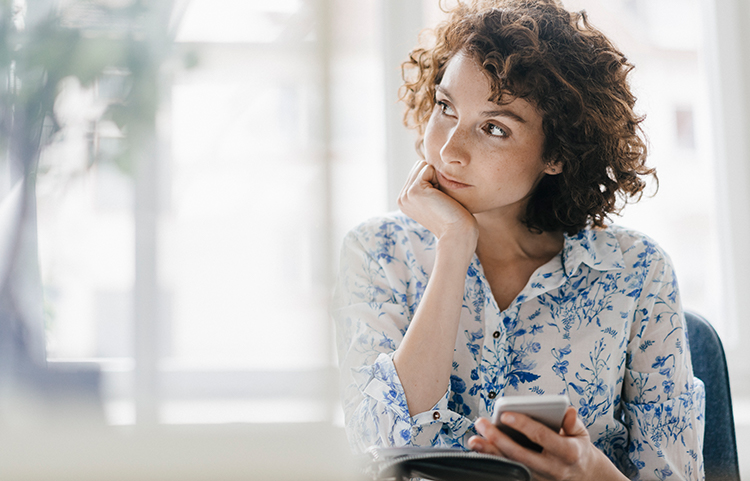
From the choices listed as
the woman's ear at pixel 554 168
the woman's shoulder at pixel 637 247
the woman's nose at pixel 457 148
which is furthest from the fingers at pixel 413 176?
the woman's shoulder at pixel 637 247

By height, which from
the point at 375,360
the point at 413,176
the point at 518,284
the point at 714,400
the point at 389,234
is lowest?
the point at 714,400

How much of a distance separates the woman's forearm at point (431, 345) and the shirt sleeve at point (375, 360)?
2 cm

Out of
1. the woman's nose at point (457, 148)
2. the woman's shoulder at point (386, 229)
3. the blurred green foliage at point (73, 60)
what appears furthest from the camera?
the woman's shoulder at point (386, 229)

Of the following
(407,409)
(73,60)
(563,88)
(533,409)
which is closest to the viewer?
(73,60)

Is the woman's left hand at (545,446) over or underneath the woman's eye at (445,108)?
underneath

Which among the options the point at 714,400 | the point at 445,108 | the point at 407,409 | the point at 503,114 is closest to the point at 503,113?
the point at 503,114

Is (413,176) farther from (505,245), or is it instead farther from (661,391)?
(661,391)

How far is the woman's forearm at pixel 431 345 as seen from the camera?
0.86 m

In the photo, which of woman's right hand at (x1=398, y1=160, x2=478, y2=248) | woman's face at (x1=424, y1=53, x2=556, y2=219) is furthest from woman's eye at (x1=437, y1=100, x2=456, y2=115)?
woman's right hand at (x1=398, y1=160, x2=478, y2=248)

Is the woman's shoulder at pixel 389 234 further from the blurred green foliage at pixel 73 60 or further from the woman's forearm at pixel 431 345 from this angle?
the blurred green foliage at pixel 73 60

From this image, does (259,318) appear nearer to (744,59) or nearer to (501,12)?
(501,12)

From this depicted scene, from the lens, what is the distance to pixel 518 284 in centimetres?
107

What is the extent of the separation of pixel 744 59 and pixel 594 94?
3.05ft

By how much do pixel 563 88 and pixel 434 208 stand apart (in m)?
0.30
